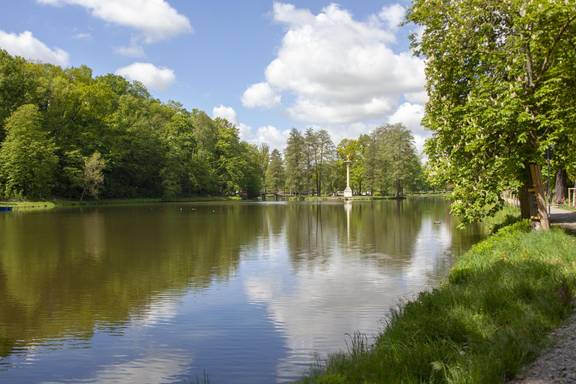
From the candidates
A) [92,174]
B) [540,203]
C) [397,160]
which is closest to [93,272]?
[540,203]

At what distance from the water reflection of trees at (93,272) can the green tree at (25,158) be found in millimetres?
37146

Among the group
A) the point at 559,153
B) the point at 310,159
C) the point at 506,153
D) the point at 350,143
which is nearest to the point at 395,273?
the point at 506,153

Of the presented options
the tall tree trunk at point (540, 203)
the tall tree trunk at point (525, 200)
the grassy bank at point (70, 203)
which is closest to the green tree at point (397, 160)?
the grassy bank at point (70, 203)

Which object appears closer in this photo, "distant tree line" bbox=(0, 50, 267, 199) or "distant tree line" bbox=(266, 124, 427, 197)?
"distant tree line" bbox=(0, 50, 267, 199)

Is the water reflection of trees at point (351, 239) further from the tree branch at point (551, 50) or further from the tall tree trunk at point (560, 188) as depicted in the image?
the tall tree trunk at point (560, 188)

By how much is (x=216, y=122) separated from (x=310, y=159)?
75.6 feet

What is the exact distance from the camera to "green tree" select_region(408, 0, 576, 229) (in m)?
16.0

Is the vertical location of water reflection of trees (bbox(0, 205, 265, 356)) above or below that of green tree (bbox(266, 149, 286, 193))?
below

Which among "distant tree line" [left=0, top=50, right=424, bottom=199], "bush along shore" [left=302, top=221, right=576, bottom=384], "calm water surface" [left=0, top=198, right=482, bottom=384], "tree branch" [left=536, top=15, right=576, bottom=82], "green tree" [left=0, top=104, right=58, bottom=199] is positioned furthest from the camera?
"distant tree line" [left=0, top=50, right=424, bottom=199]

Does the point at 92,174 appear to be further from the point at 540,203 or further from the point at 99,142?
the point at 540,203

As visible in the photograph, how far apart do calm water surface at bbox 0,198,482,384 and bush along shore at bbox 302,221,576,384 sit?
162 cm

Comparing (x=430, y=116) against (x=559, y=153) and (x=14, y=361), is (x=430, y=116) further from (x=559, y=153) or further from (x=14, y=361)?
(x=14, y=361)

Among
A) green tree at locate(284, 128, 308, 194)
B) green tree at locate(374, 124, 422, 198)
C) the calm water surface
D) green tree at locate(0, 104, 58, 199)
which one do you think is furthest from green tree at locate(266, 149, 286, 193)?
the calm water surface

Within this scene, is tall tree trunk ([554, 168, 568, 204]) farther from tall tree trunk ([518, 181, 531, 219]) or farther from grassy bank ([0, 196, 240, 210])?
grassy bank ([0, 196, 240, 210])
